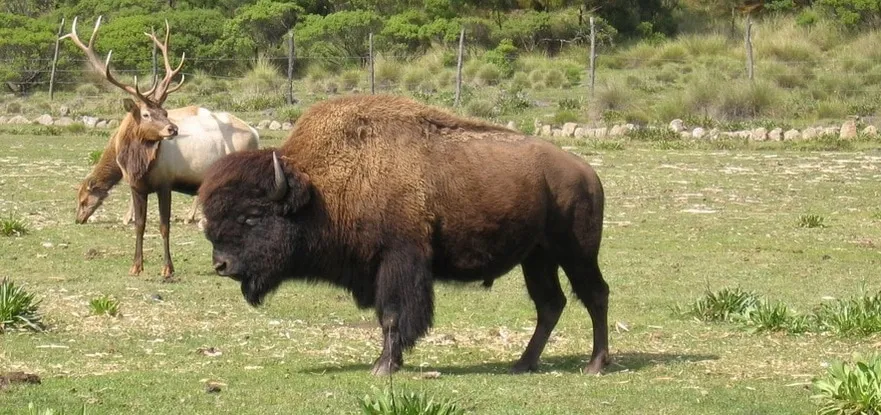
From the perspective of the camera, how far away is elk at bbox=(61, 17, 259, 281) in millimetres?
16047

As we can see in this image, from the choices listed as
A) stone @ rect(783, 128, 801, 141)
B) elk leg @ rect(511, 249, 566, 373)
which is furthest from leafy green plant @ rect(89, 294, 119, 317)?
stone @ rect(783, 128, 801, 141)

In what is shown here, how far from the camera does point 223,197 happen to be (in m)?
10.2

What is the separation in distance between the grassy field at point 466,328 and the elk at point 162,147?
713 millimetres

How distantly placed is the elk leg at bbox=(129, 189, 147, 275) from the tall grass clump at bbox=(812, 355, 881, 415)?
9157mm

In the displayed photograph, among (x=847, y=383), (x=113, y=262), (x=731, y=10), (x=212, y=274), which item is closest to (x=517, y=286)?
(x=212, y=274)

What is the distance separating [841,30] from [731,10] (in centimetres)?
1036

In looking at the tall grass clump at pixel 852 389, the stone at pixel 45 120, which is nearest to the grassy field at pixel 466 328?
the tall grass clump at pixel 852 389

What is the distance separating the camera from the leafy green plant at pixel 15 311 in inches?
458

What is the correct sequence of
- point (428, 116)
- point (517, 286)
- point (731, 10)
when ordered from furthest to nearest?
point (731, 10) < point (517, 286) < point (428, 116)

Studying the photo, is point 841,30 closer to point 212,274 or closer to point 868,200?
point 868,200

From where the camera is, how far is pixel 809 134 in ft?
109

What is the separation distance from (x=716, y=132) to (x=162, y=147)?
20.3 meters

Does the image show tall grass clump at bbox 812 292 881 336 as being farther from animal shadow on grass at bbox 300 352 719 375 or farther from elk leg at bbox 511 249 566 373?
elk leg at bbox 511 249 566 373

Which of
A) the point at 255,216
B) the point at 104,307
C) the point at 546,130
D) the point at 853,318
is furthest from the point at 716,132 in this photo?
the point at 255,216
